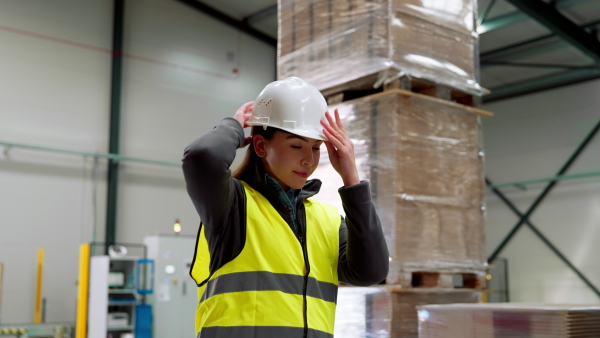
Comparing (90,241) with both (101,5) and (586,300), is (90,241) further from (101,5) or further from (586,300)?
(586,300)

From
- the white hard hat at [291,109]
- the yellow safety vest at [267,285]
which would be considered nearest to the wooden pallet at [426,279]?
the yellow safety vest at [267,285]

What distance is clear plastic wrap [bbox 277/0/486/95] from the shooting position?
4047 mm

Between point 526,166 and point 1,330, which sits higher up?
point 526,166

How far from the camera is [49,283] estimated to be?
10.1 meters

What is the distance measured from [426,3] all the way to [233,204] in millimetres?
2873

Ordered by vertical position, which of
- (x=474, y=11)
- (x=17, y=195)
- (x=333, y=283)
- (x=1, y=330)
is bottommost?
(x=1, y=330)

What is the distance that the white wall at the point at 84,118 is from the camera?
32.7ft

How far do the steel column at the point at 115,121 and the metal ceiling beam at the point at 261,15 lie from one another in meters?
2.73

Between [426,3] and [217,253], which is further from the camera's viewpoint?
[426,3]

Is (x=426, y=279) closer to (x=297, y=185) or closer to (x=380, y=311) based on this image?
(x=380, y=311)

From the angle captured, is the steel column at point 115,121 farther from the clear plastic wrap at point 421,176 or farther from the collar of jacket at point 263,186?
the collar of jacket at point 263,186

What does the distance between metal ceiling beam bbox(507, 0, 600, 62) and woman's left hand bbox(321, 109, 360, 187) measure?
8.63 m

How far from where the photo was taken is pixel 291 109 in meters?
1.98

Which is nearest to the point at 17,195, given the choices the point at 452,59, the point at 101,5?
the point at 101,5
